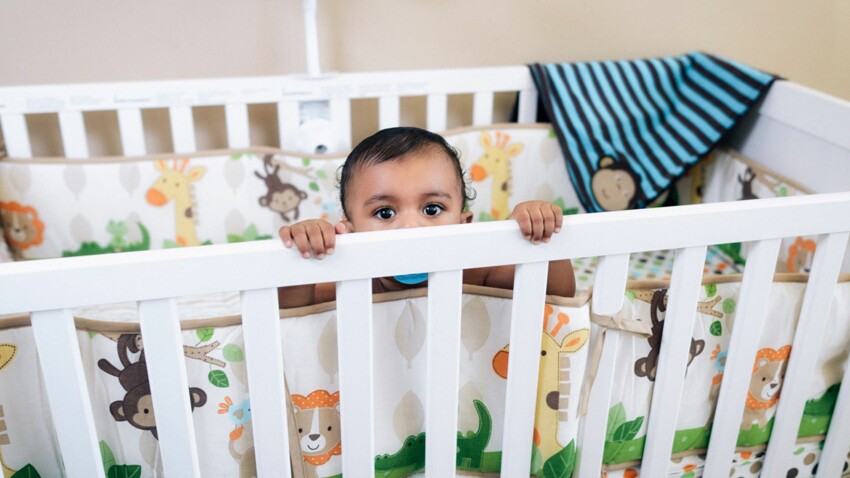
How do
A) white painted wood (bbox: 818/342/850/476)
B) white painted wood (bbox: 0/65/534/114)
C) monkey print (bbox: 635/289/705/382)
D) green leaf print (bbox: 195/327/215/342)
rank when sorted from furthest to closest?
white painted wood (bbox: 0/65/534/114)
white painted wood (bbox: 818/342/850/476)
monkey print (bbox: 635/289/705/382)
green leaf print (bbox: 195/327/215/342)

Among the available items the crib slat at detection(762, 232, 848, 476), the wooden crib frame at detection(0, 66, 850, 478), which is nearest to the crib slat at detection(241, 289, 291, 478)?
the wooden crib frame at detection(0, 66, 850, 478)

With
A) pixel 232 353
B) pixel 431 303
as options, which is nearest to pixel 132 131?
pixel 232 353

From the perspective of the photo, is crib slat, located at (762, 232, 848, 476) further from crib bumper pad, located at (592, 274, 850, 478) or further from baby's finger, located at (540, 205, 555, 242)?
baby's finger, located at (540, 205, 555, 242)

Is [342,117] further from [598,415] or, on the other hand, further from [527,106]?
[598,415]

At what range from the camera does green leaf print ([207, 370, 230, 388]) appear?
717 mm

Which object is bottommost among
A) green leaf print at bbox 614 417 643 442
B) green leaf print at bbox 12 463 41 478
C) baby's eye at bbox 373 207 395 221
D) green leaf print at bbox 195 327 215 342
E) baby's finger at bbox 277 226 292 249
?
green leaf print at bbox 614 417 643 442

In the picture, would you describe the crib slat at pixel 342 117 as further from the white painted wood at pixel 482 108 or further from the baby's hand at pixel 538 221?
the baby's hand at pixel 538 221

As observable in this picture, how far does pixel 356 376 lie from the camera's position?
27.8 inches

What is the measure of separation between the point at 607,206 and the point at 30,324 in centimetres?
106

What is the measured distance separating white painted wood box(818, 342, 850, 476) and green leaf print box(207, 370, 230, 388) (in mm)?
783

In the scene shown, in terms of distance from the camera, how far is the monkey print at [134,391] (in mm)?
694

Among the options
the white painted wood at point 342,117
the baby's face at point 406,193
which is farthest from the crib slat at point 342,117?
the baby's face at point 406,193

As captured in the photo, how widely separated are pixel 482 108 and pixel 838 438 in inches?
33.7

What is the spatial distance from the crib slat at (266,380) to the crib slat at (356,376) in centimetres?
6
